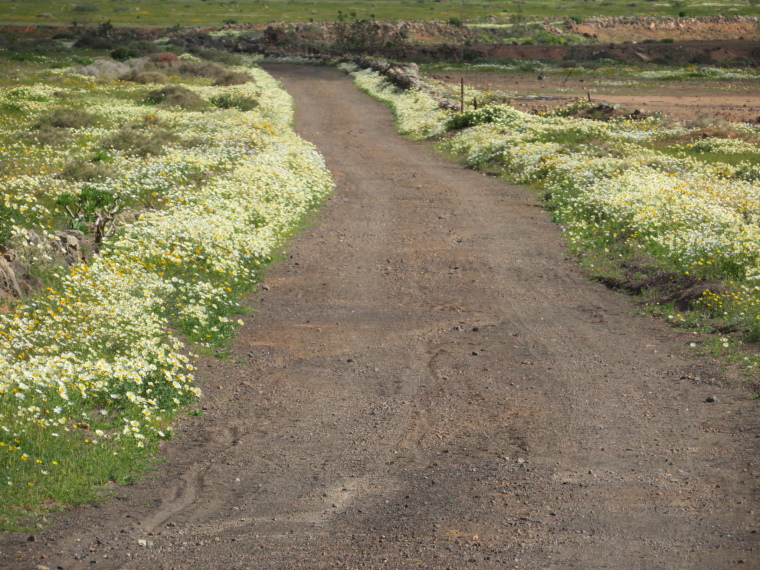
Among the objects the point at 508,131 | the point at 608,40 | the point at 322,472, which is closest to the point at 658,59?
the point at 608,40

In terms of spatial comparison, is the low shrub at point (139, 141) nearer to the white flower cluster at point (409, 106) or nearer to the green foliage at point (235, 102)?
the green foliage at point (235, 102)

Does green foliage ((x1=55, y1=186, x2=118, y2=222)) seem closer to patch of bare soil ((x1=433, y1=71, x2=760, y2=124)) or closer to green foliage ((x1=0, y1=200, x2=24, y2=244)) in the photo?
green foliage ((x1=0, y1=200, x2=24, y2=244))

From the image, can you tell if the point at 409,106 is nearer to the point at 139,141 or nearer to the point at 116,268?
the point at 139,141

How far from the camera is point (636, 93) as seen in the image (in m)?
45.7

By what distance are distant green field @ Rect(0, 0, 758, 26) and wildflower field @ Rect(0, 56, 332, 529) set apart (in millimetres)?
91645

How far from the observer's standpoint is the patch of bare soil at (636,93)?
37.0m

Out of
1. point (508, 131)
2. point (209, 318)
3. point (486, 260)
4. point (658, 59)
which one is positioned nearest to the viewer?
point (209, 318)

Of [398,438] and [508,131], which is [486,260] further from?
[508,131]

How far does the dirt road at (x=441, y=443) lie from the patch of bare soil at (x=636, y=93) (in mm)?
24017

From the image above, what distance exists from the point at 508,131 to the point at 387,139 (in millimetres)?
4978

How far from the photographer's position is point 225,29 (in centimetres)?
10044

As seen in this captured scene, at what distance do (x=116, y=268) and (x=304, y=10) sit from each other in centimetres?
12426

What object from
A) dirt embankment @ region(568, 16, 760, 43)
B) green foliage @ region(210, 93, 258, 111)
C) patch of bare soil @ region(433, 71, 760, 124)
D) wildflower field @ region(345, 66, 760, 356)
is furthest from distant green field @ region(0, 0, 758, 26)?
wildflower field @ region(345, 66, 760, 356)

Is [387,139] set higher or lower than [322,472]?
higher
